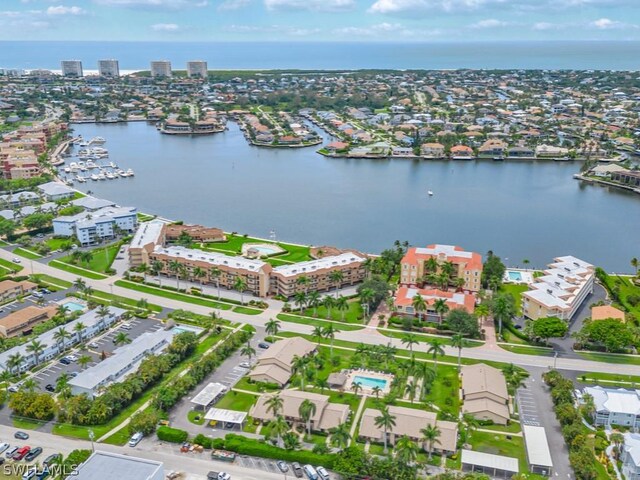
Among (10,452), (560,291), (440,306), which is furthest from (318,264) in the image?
(10,452)

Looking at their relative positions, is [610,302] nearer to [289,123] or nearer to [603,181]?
[603,181]

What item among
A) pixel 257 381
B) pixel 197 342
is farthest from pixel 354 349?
pixel 197 342

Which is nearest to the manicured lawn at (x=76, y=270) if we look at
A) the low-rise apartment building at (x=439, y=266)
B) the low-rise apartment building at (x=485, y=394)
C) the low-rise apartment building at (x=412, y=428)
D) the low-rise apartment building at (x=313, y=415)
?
the low-rise apartment building at (x=313, y=415)

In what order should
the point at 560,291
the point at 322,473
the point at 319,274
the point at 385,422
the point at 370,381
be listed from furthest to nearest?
the point at 319,274 → the point at 560,291 → the point at 370,381 → the point at 385,422 → the point at 322,473

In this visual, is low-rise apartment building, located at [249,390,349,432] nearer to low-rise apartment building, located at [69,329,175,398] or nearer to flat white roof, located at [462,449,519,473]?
flat white roof, located at [462,449,519,473]

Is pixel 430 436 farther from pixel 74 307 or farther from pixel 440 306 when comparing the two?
pixel 74 307

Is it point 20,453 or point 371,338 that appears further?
point 371,338
